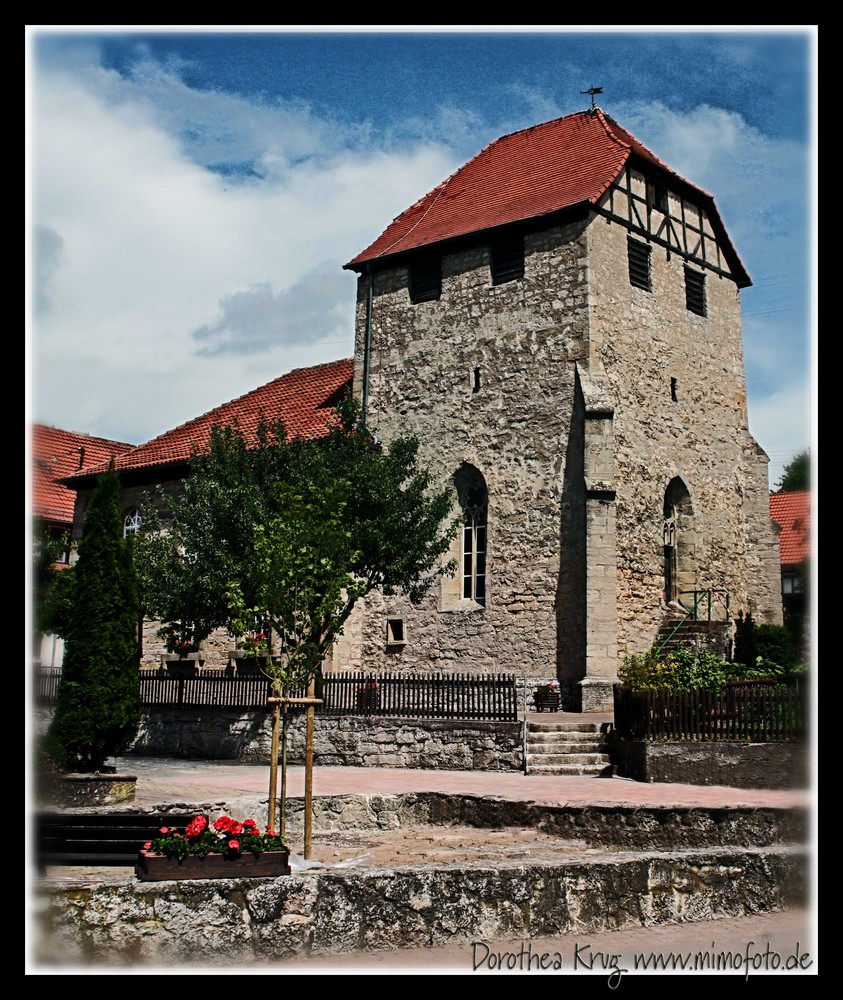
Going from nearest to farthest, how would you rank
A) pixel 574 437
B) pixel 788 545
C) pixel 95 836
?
pixel 95 836 < pixel 574 437 < pixel 788 545

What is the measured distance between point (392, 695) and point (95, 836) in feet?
37.9

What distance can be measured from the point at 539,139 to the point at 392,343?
7.42 metres

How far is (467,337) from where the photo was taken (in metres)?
26.1

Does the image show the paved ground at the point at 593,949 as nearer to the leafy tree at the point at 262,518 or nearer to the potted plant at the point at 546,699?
the leafy tree at the point at 262,518

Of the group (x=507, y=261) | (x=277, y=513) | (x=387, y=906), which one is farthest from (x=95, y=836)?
(x=507, y=261)

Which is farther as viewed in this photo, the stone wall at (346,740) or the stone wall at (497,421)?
the stone wall at (497,421)

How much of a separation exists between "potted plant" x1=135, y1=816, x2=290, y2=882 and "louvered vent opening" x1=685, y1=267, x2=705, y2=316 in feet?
73.5

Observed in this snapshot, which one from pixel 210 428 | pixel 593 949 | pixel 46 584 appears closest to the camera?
pixel 593 949

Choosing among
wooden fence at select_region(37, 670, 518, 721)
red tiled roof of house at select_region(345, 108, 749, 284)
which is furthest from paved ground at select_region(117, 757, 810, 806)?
red tiled roof of house at select_region(345, 108, 749, 284)

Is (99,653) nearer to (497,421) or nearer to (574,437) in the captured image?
(574,437)

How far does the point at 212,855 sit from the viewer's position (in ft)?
24.3

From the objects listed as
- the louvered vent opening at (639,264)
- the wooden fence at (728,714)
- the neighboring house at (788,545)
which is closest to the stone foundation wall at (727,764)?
the wooden fence at (728,714)

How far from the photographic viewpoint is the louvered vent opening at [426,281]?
2706 cm

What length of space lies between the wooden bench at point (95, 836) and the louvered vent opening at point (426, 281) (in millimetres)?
20074
